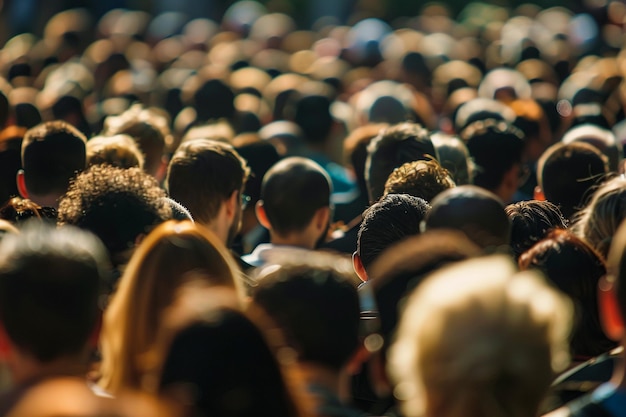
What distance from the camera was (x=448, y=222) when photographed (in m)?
5.14

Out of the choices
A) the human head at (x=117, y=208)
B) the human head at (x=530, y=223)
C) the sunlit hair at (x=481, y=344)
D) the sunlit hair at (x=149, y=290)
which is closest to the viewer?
the sunlit hair at (x=481, y=344)

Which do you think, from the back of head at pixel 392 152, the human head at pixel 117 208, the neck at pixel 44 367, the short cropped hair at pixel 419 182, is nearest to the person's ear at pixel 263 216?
the back of head at pixel 392 152

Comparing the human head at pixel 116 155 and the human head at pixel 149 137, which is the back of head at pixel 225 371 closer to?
the human head at pixel 116 155

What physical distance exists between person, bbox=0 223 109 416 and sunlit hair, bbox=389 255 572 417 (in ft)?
3.03

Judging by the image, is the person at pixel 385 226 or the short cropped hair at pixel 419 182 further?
the short cropped hair at pixel 419 182

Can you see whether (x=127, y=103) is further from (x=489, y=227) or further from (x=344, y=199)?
(x=489, y=227)

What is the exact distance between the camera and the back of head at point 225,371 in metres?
3.00

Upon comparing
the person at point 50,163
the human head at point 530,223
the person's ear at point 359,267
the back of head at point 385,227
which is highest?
the back of head at point 385,227

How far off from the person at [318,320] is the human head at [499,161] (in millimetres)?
4551

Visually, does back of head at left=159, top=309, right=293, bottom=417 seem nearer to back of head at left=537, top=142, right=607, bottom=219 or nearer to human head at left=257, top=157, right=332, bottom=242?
human head at left=257, top=157, right=332, bottom=242

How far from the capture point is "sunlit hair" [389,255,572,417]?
3119 millimetres

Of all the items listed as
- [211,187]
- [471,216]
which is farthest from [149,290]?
[211,187]

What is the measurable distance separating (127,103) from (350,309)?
34.3ft

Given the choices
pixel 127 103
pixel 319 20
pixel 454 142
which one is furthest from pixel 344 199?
pixel 319 20
